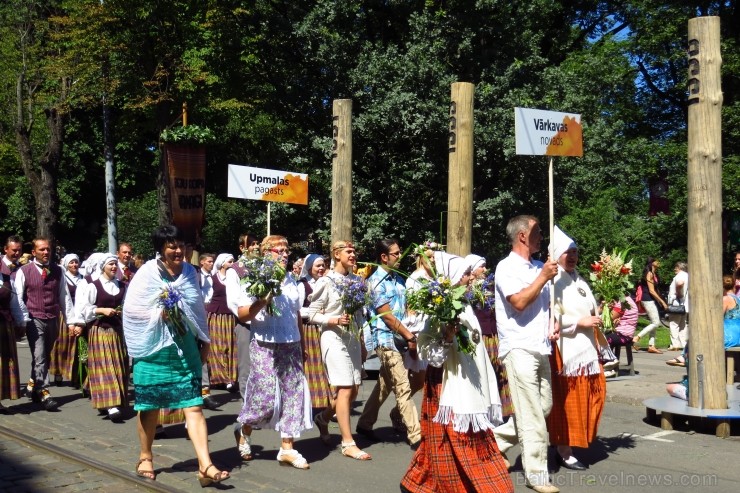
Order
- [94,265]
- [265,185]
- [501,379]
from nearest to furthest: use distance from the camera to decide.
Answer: [501,379] → [94,265] → [265,185]

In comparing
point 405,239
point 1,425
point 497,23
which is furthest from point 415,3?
point 1,425

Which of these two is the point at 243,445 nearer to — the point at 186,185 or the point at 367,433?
the point at 367,433

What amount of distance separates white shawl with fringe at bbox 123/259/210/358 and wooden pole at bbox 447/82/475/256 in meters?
3.74

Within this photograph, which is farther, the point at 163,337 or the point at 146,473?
the point at 146,473

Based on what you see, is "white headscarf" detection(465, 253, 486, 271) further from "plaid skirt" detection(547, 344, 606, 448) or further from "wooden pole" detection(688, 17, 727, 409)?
"wooden pole" detection(688, 17, 727, 409)

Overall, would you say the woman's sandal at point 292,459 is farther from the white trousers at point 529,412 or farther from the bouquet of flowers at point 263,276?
the white trousers at point 529,412

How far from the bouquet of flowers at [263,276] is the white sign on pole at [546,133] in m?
2.44

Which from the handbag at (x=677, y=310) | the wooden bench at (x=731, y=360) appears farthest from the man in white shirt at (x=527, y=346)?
the handbag at (x=677, y=310)

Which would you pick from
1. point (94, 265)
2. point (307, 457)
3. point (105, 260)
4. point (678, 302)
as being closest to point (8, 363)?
point (94, 265)

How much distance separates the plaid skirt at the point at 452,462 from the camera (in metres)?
5.98

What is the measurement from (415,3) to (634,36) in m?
11.6

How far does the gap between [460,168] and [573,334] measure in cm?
307

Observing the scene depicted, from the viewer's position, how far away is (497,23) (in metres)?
21.1

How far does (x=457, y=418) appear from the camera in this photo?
6090mm
